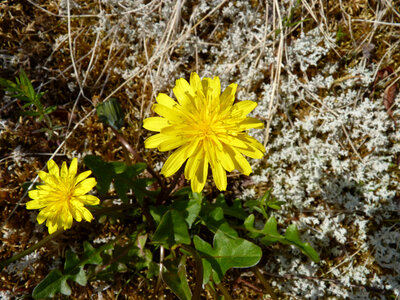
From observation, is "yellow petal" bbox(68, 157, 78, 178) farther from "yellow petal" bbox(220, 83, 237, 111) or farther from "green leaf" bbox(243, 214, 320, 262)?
"green leaf" bbox(243, 214, 320, 262)

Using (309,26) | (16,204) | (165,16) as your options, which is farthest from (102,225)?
(309,26)

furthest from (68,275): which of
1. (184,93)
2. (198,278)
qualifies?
(184,93)

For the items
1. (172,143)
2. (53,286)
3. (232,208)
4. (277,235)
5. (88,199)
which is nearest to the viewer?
(172,143)

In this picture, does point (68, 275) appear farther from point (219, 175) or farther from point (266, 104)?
point (266, 104)

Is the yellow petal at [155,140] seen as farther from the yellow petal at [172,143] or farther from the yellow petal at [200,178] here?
the yellow petal at [200,178]

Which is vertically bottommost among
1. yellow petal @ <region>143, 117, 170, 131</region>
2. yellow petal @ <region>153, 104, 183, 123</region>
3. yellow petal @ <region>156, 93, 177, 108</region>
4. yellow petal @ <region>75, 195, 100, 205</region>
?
yellow petal @ <region>75, 195, 100, 205</region>

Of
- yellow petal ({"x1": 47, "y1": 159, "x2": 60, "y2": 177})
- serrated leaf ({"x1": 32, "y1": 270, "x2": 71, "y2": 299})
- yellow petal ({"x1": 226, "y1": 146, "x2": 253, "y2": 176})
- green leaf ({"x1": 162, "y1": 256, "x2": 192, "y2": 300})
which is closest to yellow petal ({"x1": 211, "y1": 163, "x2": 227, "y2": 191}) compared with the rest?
yellow petal ({"x1": 226, "y1": 146, "x2": 253, "y2": 176})

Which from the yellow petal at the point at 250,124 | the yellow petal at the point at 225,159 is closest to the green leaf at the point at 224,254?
the yellow petal at the point at 225,159
